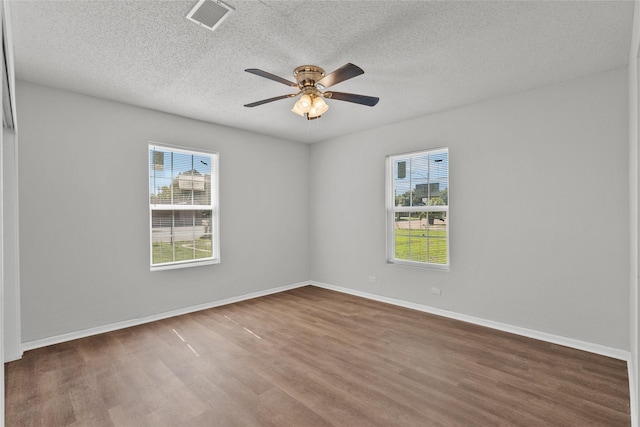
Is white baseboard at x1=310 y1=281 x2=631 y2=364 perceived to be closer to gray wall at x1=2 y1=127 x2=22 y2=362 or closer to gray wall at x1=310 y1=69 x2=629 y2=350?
gray wall at x1=310 y1=69 x2=629 y2=350

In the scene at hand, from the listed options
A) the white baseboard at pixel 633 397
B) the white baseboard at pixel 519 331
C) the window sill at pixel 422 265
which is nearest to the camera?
the white baseboard at pixel 633 397

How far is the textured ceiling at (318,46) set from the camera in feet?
7.36

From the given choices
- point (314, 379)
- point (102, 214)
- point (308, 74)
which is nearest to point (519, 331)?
point (314, 379)

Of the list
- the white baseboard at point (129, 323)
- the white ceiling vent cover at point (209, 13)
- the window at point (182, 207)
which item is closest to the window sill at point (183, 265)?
the window at point (182, 207)

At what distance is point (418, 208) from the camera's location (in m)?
4.64

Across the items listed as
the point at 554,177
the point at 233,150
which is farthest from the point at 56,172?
the point at 554,177

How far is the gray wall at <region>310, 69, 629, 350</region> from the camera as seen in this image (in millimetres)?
3104

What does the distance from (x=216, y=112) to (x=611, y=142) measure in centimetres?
429

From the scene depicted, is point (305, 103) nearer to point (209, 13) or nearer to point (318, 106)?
point (318, 106)

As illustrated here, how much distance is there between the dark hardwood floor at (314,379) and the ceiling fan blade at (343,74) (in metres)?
2.41

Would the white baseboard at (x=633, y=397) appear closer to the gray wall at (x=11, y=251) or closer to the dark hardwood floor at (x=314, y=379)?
the dark hardwood floor at (x=314, y=379)

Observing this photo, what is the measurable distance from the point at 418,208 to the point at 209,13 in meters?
3.47

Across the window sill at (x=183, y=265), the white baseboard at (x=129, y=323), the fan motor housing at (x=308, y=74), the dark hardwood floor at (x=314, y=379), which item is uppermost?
the fan motor housing at (x=308, y=74)

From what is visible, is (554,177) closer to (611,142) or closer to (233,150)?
(611,142)
